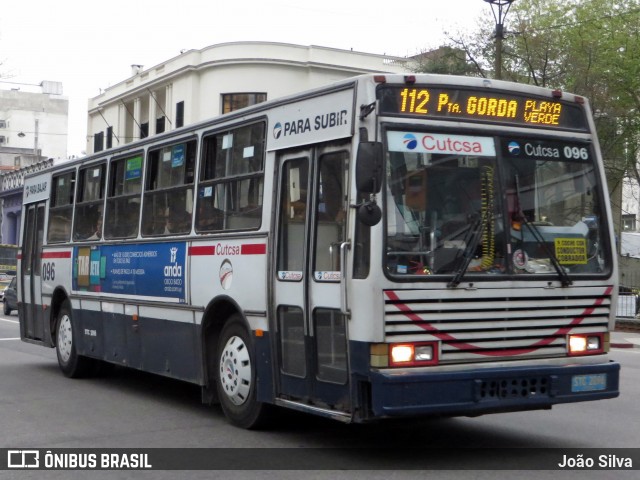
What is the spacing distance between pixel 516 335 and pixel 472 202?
45.7 inches

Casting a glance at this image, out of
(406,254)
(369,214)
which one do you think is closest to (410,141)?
(369,214)

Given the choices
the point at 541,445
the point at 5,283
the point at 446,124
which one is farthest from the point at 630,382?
the point at 5,283

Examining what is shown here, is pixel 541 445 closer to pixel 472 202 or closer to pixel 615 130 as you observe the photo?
pixel 472 202

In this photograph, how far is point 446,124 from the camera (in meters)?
8.07

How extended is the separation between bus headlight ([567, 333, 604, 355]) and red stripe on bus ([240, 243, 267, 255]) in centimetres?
294

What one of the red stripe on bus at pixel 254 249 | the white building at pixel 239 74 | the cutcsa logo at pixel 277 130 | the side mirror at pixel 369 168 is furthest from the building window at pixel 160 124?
the side mirror at pixel 369 168

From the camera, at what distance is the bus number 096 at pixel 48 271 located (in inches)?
597

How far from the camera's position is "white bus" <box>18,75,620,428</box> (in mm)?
7645

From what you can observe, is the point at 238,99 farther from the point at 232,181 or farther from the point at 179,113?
Result: the point at 232,181

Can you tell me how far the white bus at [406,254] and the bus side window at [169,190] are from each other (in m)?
0.61

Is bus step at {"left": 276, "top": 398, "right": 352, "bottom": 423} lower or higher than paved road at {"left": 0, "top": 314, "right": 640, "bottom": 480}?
higher

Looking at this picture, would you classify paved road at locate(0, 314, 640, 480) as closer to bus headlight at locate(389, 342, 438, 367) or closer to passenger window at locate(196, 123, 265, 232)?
bus headlight at locate(389, 342, 438, 367)

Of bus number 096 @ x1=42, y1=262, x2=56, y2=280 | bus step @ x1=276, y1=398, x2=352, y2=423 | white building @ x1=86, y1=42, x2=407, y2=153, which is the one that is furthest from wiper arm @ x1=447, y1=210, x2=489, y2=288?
white building @ x1=86, y1=42, x2=407, y2=153

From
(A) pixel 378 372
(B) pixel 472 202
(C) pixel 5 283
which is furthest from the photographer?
(C) pixel 5 283
